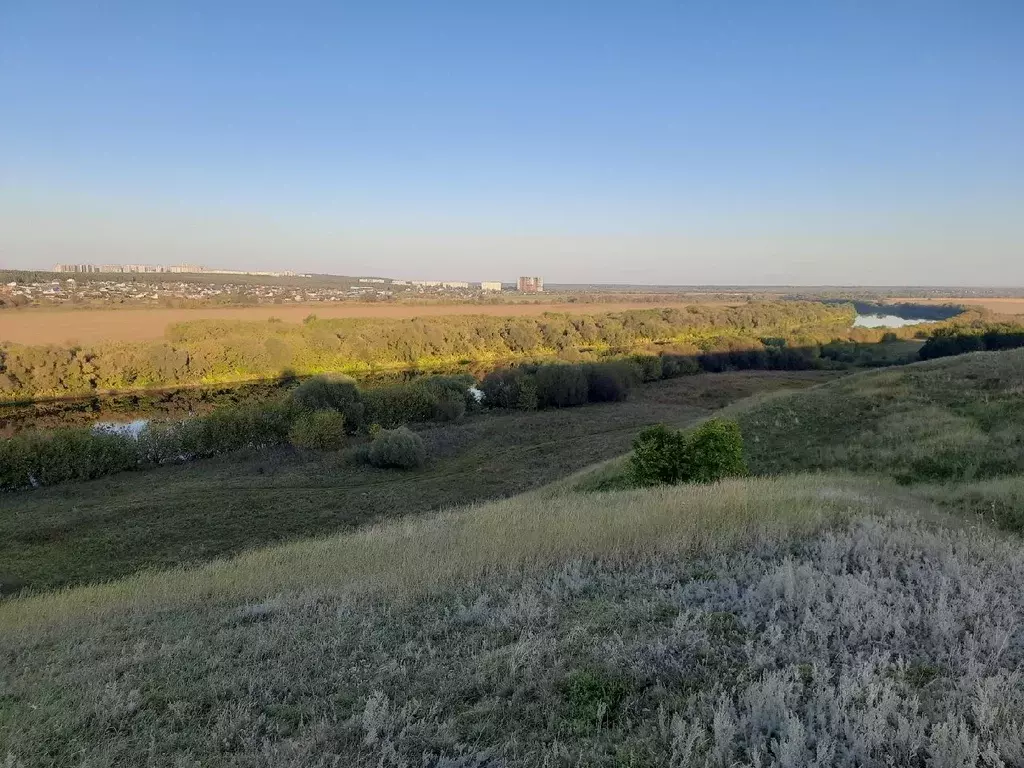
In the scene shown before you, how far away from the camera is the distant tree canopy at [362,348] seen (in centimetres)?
6344

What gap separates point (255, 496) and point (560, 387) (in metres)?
33.3

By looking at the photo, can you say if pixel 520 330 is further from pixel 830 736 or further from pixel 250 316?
pixel 830 736

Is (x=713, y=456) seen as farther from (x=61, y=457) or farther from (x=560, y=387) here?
(x=560, y=387)

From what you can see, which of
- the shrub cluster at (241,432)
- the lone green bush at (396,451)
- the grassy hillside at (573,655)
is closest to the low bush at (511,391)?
the shrub cluster at (241,432)

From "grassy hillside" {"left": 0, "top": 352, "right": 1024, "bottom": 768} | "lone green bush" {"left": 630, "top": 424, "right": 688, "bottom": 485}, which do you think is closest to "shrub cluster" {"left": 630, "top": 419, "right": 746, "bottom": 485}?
"lone green bush" {"left": 630, "top": 424, "right": 688, "bottom": 485}

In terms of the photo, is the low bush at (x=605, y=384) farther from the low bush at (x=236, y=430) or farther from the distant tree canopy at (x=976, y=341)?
the distant tree canopy at (x=976, y=341)

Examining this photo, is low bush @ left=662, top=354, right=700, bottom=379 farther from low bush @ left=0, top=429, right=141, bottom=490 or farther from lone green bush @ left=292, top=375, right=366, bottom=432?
low bush @ left=0, top=429, right=141, bottom=490

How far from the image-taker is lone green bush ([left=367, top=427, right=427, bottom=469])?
128ft

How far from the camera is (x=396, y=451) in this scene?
39.1 m

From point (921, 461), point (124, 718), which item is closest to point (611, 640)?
point (124, 718)

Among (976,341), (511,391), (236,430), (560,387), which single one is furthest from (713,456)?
(976,341)

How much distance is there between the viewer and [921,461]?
58.7ft

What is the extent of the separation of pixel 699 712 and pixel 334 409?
4535 centimetres

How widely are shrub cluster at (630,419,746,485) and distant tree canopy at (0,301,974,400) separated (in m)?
59.6
